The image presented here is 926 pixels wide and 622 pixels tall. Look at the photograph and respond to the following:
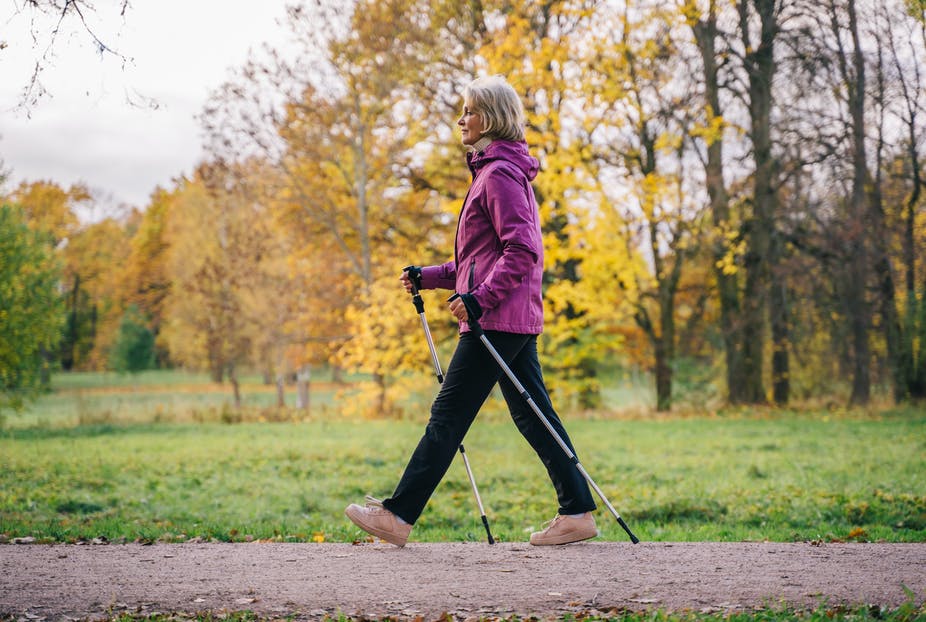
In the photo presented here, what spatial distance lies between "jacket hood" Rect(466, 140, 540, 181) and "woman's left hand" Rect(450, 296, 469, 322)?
2.51ft

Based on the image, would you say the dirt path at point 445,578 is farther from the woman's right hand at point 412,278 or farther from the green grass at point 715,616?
the woman's right hand at point 412,278

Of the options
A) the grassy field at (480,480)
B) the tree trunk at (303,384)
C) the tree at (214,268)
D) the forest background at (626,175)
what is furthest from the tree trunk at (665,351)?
the tree trunk at (303,384)

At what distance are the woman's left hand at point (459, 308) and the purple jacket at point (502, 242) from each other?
9cm

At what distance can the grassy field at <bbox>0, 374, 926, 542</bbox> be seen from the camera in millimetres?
7039

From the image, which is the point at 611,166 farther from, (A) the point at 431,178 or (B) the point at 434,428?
(B) the point at 434,428

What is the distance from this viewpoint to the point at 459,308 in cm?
461

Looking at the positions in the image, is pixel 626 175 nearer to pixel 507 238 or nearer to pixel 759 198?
pixel 759 198

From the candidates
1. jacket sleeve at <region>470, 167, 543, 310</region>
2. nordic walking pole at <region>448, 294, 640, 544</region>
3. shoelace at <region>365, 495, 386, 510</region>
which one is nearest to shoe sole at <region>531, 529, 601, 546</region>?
nordic walking pole at <region>448, 294, 640, 544</region>

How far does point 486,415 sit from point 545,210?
4816mm

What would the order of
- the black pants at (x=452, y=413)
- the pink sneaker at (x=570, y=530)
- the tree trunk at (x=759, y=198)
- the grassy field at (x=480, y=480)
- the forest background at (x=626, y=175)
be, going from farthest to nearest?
the tree trunk at (x=759, y=198) < the forest background at (x=626, y=175) < the grassy field at (x=480, y=480) < the pink sneaker at (x=570, y=530) < the black pants at (x=452, y=413)

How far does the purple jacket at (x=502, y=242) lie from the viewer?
15.1 ft

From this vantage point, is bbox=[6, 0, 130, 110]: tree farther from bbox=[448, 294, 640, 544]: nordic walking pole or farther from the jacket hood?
bbox=[448, 294, 640, 544]: nordic walking pole

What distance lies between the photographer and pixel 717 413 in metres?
19.8

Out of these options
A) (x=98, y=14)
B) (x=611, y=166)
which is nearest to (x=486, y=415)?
(x=611, y=166)
